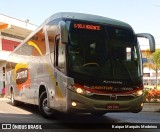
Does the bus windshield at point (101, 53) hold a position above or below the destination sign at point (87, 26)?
below

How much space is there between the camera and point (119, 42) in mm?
9914

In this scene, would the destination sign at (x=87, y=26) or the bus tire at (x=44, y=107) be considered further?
the bus tire at (x=44, y=107)

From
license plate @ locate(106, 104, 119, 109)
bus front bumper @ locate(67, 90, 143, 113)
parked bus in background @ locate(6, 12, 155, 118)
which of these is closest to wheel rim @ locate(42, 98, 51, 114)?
parked bus in background @ locate(6, 12, 155, 118)

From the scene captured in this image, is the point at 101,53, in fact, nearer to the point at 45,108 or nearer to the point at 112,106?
the point at 112,106

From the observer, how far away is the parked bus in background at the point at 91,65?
9.07m

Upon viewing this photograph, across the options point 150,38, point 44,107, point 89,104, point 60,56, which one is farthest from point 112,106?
point 44,107

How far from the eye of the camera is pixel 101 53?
31.2 ft

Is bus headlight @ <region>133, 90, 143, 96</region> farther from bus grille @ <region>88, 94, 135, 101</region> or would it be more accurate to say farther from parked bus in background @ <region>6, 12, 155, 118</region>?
bus grille @ <region>88, 94, 135, 101</region>

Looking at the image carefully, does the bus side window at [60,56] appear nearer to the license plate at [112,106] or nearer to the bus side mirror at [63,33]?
the bus side mirror at [63,33]

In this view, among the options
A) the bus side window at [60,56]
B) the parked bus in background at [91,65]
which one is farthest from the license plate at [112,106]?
the bus side window at [60,56]

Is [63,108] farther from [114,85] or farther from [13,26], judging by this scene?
[13,26]

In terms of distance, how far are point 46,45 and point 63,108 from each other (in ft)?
8.44

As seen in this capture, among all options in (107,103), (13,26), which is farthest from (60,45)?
(13,26)

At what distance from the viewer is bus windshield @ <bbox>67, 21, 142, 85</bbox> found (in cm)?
921
